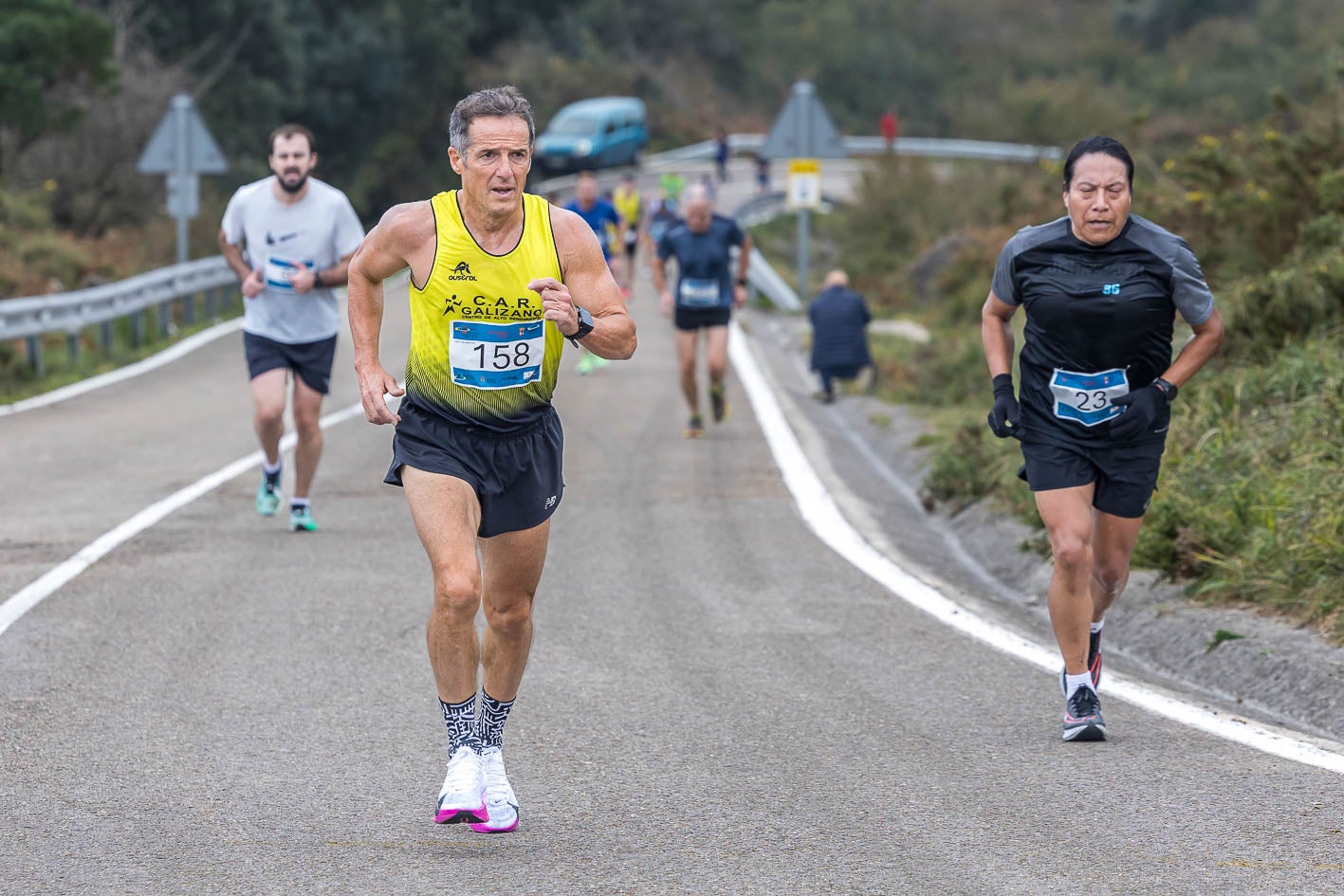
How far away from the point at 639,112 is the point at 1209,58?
2889cm

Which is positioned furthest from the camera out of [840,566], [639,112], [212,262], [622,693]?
Result: [639,112]

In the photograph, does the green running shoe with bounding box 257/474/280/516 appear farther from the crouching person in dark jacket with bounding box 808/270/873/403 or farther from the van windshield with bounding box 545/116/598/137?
the van windshield with bounding box 545/116/598/137

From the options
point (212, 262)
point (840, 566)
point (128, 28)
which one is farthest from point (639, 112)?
point (840, 566)

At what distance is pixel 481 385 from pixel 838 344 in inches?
482

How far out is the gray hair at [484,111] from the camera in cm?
525

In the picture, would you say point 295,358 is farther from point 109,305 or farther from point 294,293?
point 109,305

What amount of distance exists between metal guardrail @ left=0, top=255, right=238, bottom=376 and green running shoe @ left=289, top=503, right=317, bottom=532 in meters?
7.96

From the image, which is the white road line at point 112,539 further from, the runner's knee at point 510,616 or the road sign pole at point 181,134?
the road sign pole at point 181,134

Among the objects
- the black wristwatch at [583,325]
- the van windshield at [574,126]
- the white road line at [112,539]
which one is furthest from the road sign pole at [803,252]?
the van windshield at [574,126]

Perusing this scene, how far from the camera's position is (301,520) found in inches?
406

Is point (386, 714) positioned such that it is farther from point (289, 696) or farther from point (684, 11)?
point (684, 11)

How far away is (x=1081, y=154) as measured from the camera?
20.8 feet

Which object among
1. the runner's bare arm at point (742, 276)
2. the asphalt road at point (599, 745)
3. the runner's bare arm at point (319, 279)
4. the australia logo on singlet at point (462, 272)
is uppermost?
the australia logo on singlet at point (462, 272)

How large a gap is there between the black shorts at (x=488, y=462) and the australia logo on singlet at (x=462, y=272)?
0.40 m
